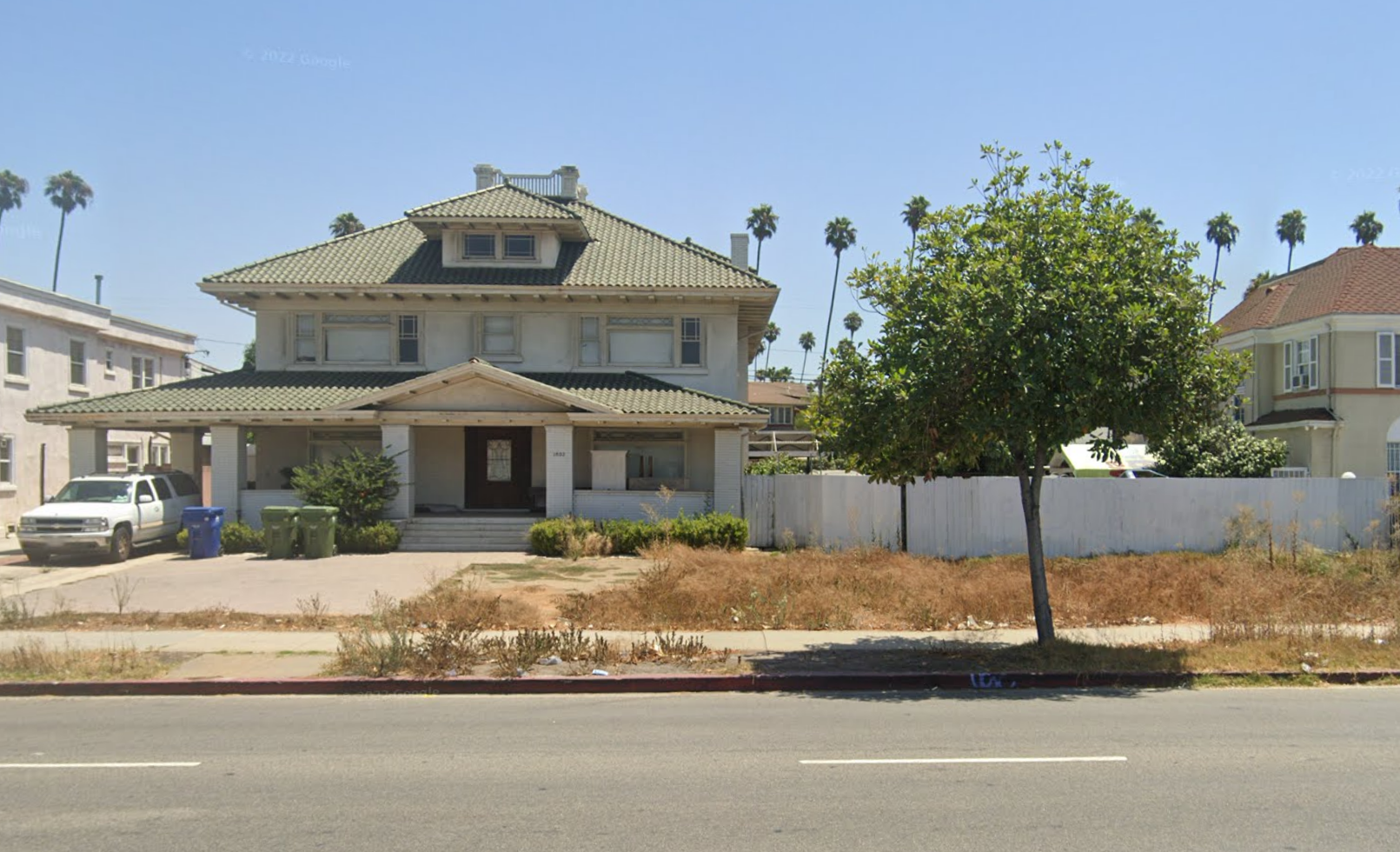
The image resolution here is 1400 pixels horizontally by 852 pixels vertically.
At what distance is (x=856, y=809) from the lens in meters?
6.39

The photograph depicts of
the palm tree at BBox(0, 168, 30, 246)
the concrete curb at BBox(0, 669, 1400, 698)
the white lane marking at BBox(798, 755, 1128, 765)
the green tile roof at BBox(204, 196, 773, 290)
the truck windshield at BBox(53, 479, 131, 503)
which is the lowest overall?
the concrete curb at BBox(0, 669, 1400, 698)

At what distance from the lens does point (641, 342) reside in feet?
92.1

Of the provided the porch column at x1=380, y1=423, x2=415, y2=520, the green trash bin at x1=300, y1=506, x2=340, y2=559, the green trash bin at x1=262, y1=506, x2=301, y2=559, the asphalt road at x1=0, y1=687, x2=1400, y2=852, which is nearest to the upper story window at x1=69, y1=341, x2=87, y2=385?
the porch column at x1=380, y1=423, x2=415, y2=520

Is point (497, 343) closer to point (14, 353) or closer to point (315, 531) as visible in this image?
point (315, 531)

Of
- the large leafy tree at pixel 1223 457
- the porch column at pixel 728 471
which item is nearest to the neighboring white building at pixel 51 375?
the porch column at pixel 728 471

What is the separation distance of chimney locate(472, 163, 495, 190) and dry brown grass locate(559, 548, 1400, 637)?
19.3 meters

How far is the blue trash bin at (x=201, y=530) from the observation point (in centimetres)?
2239

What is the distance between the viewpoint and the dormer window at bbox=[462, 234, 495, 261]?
93.4 feet

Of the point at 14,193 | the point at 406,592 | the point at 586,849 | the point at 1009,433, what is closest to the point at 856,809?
the point at 586,849

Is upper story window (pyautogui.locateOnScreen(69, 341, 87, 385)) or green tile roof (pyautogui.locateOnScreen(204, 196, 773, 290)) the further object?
upper story window (pyautogui.locateOnScreen(69, 341, 87, 385))

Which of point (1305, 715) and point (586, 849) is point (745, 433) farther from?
point (586, 849)

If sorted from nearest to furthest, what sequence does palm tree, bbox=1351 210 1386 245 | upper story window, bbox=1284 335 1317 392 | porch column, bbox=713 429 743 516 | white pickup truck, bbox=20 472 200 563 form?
white pickup truck, bbox=20 472 200 563, porch column, bbox=713 429 743 516, upper story window, bbox=1284 335 1317 392, palm tree, bbox=1351 210 1386 245

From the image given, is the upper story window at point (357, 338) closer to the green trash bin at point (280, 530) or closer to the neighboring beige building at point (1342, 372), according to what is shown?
the green trash bin at point (280, 530)

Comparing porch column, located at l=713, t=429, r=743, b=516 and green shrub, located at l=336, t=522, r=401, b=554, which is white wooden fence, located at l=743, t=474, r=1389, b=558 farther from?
green shrub, located at l=336, t=522, r=401, b=554
